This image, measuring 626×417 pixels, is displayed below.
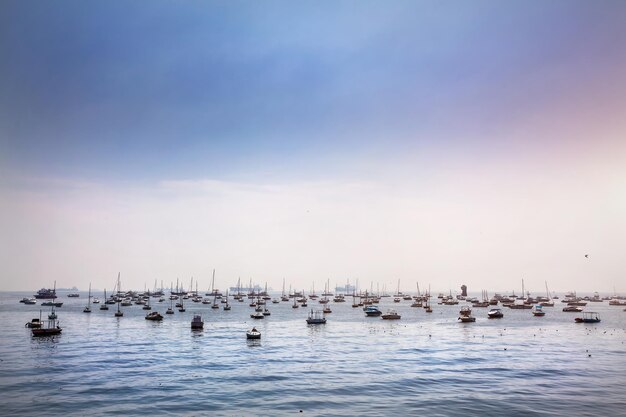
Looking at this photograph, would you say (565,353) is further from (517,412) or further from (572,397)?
(517,412)

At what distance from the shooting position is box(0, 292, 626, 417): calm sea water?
133ft

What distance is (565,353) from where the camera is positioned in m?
71.9

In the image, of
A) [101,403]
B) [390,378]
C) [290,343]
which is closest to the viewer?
[101,403]

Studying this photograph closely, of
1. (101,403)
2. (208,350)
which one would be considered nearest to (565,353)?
(208,350)

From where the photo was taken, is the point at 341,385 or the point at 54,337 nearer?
the point at 341,385

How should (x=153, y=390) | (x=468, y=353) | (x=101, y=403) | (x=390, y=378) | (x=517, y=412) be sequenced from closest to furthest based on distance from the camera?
(x=517, y=412) → (x=101, y=403) → (x=153, y=390) → (x=390, y=378) → (x=468, y=353)

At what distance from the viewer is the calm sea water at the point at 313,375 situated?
133ft

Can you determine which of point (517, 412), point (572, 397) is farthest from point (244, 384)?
point (572, 397)

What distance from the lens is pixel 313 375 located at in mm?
53750

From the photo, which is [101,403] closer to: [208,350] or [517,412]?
[208,350]

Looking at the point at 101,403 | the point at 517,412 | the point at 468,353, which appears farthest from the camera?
the point at 468,353

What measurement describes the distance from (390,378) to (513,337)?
5349cm

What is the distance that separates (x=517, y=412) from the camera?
3884cm

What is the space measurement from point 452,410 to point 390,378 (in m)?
13.3
